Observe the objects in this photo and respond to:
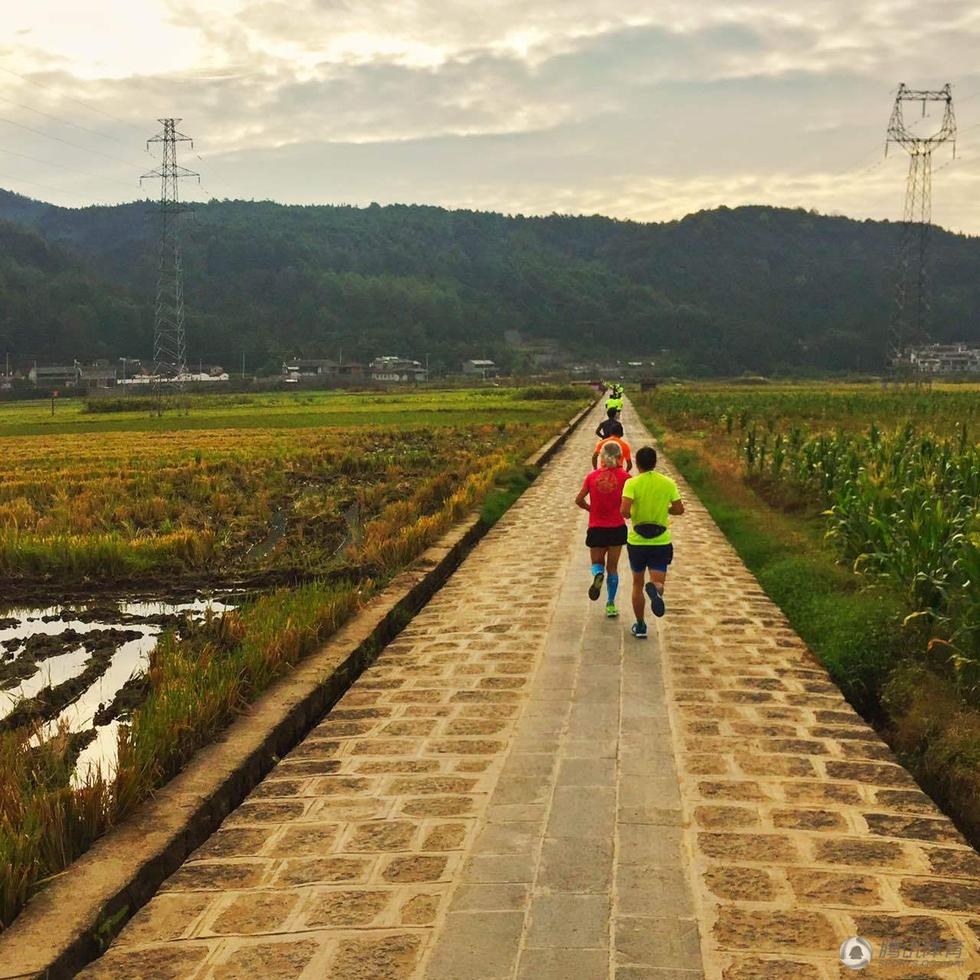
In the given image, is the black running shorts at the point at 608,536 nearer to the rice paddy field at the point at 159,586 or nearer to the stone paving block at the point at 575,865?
the rice paddy field at the point at 159,586

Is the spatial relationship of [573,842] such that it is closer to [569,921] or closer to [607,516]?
[569,921]

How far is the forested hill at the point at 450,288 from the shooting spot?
112375 mm

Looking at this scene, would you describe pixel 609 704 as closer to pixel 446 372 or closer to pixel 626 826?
pixel 626 826

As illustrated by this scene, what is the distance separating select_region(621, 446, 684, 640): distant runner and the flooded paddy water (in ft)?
11.6

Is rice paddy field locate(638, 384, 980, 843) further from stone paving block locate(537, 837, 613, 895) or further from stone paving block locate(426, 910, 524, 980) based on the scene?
stone paving block locate(426, 910, 524, 980)

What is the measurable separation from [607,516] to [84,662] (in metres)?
4.43

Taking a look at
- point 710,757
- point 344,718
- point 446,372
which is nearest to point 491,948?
point 710,757

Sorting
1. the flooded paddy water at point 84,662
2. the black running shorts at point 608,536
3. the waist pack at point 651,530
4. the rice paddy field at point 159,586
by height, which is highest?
the waist pack at point 651,530

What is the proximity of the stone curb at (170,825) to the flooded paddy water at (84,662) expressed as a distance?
63cm

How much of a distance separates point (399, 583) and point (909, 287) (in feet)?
561

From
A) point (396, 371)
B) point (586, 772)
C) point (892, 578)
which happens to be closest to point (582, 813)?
point (586, 772)

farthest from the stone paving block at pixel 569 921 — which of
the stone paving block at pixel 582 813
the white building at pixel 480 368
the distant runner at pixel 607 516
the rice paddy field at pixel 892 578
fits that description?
the white building at pixel 480 368

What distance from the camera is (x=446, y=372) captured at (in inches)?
5517

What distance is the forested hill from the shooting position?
4424 inches
